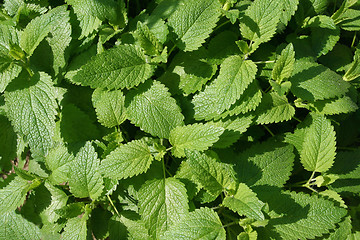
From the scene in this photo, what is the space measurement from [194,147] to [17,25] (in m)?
1.67

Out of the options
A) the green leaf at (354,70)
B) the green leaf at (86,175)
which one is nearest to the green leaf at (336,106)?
the green leaf at (354,70)

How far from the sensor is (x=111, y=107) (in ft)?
7.36

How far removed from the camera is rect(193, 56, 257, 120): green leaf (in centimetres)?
195

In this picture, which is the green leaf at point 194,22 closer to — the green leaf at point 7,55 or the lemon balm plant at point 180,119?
the lemon balm plant at point 180,119

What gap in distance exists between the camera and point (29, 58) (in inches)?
89.6

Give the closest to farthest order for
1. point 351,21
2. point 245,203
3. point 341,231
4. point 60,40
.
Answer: point 245,203 < point 341,231 < point 60,40 < point 351,21

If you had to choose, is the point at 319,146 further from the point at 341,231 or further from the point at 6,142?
the point at 6,142

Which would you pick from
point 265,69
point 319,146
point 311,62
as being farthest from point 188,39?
point 319,146

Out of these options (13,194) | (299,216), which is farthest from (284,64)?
(13,194)

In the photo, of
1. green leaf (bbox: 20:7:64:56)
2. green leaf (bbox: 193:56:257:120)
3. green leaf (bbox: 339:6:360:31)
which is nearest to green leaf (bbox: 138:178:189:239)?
green leaf (bbox: 193:56:257:120)

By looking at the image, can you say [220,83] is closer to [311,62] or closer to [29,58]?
[311,62]

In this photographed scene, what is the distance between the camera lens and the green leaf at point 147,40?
6.73ft

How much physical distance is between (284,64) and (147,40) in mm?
903

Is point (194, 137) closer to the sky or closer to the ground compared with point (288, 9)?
closer to the ground
